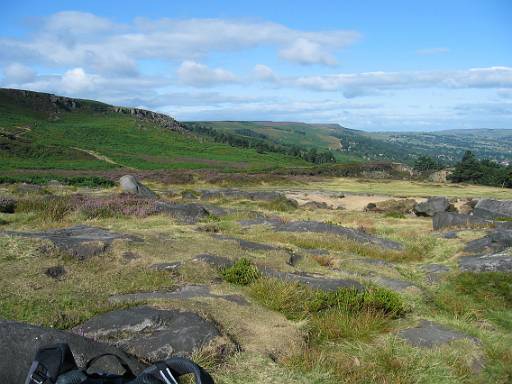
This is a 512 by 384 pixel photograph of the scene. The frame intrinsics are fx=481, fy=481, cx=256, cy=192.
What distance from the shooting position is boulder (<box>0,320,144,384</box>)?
494 centimetres

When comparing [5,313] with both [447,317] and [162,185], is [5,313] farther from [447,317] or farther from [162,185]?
[162,185]

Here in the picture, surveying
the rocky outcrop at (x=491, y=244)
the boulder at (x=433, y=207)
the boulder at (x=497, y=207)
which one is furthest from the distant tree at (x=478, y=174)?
the rocky outcrop at (x=491, y=244)

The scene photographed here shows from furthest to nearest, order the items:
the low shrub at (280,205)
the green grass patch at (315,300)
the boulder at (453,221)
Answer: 1. the low shrub at (280,205)
2. the boulder at (453,221)
3. the green grass patch at (315,300)

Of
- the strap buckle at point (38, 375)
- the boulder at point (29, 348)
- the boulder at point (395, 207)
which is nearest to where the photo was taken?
the strap buckle at point (38, 375)

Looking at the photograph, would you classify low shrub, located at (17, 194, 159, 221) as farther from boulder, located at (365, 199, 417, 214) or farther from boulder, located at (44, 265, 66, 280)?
boulder, located at (365, 199, 417, 214)

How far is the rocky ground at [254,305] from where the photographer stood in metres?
6.21

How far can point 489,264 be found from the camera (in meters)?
14.6

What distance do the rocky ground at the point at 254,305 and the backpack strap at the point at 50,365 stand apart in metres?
1.01

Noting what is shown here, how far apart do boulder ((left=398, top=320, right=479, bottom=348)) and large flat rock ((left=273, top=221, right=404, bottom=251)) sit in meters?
9.44

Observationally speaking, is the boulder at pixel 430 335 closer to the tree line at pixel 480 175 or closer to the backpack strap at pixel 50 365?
the backpack strap at pixel 50 365

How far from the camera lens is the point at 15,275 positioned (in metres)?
8.28

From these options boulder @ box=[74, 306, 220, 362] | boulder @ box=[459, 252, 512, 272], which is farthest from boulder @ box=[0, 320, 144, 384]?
boulder @ box=[459, 252, 512, 272]

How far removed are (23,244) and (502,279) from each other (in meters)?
11.6

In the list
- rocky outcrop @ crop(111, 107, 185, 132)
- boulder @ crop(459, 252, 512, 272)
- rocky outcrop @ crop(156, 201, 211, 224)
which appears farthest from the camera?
rocky outcrop @ crop(111, 107, 185, 132)
